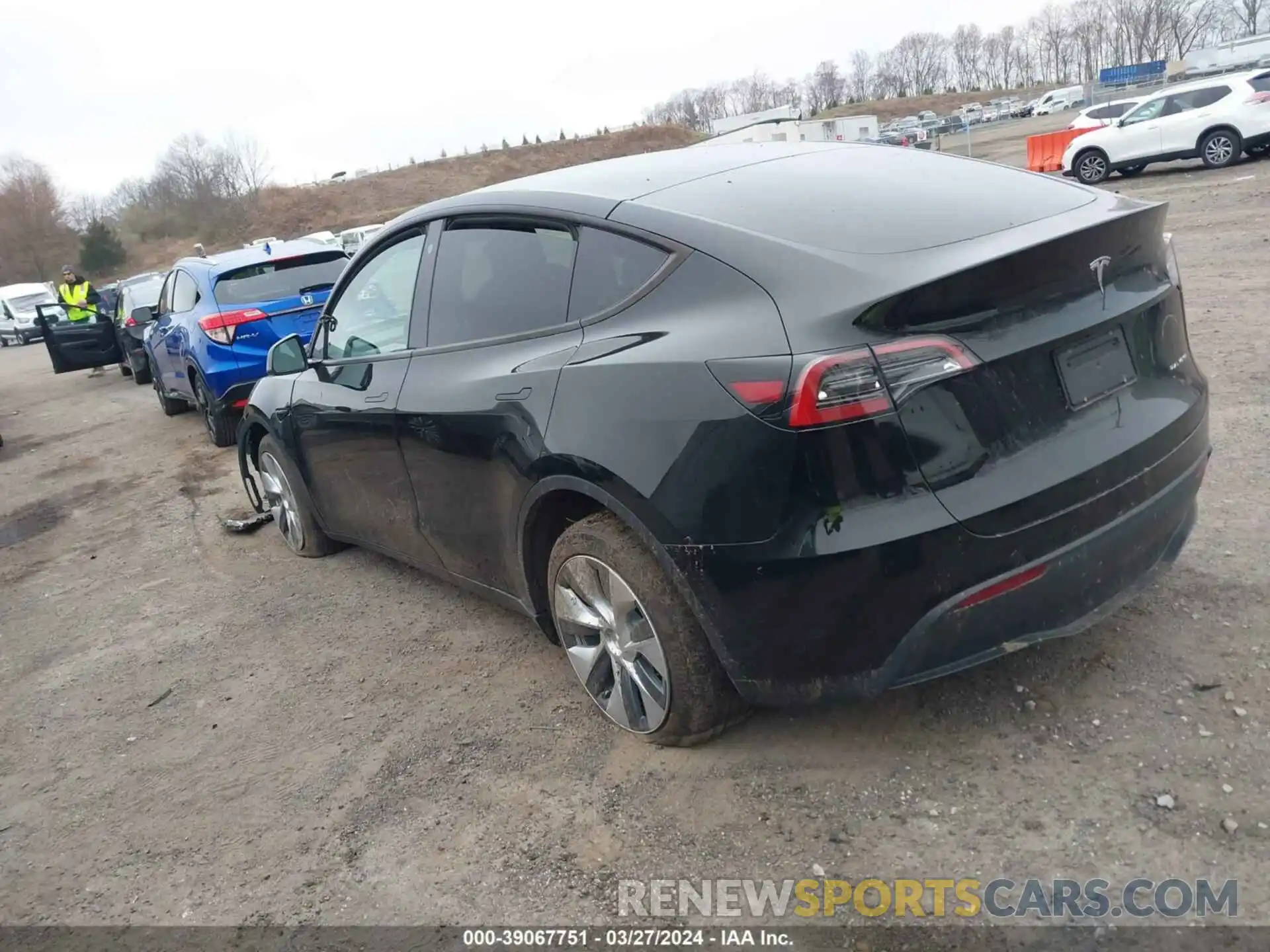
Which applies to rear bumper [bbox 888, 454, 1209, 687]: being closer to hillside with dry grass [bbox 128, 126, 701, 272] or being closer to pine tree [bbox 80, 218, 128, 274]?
hillside with dry grass [bbox 128, 126, 701, 272]

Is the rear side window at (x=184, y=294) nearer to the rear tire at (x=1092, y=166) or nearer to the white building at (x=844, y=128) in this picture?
the rear tire at (x=1092, y=166)

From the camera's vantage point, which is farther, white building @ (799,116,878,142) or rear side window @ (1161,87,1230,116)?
white building @ (799,116,878,142)

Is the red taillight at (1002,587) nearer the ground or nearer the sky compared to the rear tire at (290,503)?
nearer the sky

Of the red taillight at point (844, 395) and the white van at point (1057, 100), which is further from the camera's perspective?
the white van at point (1057, 100)

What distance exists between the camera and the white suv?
18.0 m

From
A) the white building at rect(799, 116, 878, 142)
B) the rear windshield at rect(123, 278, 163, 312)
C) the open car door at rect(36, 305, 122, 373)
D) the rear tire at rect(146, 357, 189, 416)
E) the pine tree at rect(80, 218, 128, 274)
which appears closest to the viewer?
the rear tire at rect(146, 357, 189, 416)

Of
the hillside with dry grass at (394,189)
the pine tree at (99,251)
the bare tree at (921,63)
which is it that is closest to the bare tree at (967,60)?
the bare tree at (921,63)

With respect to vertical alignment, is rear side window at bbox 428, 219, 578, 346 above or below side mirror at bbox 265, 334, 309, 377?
above

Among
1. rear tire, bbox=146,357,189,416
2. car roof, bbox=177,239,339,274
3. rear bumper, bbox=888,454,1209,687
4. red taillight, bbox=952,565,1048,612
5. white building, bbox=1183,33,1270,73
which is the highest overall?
white building, bbox=1183,33,1270,73

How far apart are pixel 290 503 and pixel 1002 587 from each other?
13.1 feet

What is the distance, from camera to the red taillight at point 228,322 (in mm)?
8398

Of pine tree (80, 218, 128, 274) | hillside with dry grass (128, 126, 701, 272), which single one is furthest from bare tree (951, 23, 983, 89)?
pine tree (80, 218, 128, 274)

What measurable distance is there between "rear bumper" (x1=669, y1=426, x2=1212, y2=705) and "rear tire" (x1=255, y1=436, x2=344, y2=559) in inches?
122

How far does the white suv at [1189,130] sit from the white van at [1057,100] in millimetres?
50405
